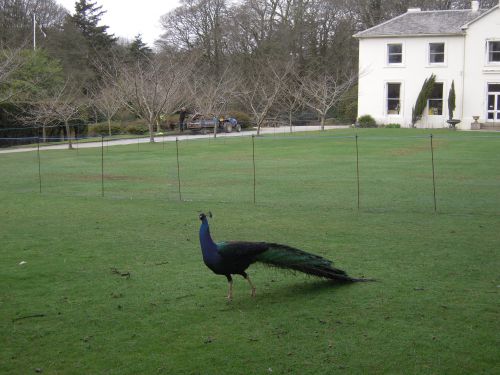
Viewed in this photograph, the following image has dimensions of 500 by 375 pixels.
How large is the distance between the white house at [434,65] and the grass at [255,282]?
30.4m

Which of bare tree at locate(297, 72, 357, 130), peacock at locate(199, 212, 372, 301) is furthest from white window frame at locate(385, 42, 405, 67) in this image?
peacock at locate(199, 212, 372, 301)

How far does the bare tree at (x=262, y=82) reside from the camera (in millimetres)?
54281

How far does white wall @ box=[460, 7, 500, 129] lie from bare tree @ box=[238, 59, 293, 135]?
14442 millimetres

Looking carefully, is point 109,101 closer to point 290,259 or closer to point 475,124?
point 475,124

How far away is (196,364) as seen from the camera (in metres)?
6.13

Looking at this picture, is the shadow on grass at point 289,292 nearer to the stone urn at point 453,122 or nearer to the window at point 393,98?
the stone urn at point 453,122

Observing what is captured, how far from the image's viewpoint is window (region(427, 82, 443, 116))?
50.4m

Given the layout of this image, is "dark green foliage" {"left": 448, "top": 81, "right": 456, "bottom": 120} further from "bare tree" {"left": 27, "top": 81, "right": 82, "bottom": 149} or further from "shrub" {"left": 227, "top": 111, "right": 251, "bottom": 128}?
"bare tree" {"left": 27, "top": 81, "right": 82, "bottom": 149}

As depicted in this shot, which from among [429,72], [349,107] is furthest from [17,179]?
[349,107]

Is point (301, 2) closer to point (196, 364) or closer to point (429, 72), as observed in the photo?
point (429, 72)

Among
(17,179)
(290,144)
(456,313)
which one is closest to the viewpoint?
(456,313)

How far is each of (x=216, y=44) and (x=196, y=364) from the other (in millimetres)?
65040

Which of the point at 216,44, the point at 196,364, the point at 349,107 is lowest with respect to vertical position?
the point at 196,364

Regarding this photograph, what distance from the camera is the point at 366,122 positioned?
5216 centimetres
